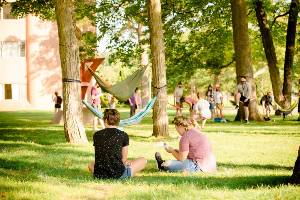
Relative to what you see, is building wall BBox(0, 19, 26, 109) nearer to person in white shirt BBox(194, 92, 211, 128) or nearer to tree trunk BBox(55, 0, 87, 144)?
person in white shirt BBox(194, 92, 211, 128)

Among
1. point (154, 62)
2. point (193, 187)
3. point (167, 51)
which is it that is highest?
point (167, 51)

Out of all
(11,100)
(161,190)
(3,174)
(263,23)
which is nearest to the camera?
(161,190)

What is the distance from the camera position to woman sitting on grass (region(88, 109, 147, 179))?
6371mm

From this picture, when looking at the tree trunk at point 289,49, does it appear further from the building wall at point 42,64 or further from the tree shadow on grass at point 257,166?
the building wall at point 42,64

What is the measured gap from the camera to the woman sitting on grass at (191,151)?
7.12 m

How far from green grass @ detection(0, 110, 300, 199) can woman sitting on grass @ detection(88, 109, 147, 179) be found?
0.73 ft

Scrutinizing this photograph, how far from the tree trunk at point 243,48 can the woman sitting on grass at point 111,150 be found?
13.6 meters

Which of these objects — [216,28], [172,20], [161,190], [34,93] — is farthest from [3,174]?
[34,93]

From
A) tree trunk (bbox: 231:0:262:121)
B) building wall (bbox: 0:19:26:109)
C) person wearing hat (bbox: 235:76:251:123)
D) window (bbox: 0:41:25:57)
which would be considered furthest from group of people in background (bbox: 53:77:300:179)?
window (bbox: 0:41:25:57)

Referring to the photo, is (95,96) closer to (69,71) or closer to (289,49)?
(69,71)

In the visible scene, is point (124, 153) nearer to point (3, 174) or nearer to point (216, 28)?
point (3, 174)

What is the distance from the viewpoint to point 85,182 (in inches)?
248

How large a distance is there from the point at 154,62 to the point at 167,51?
13.2 metres

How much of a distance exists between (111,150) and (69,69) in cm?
536
